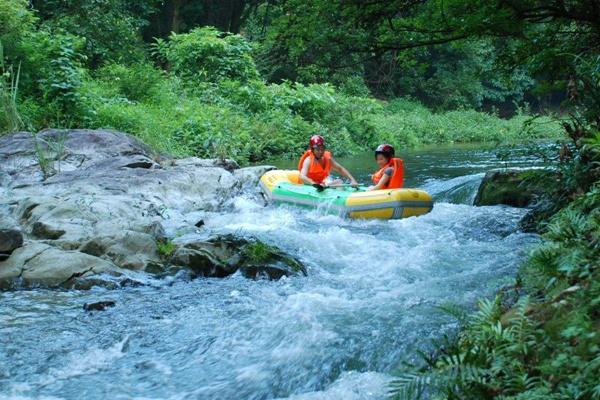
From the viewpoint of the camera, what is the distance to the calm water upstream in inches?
143

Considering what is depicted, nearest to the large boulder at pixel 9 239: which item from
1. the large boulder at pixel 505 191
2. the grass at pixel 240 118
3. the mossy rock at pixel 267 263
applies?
the mossy rock at pixel 267 263

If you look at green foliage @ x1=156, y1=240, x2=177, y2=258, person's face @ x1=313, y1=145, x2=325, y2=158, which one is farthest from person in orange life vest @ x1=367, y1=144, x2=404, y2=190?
green foliage @ x1=156, y1=240, x2=177, y2=258

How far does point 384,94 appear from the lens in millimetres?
16484

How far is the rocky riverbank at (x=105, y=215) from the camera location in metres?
5.95

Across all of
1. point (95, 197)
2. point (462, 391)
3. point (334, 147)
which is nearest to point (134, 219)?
point (95, 197)

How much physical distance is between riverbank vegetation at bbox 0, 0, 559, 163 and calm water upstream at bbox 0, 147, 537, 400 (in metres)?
2.46

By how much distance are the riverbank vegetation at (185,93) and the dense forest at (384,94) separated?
0.18 ft

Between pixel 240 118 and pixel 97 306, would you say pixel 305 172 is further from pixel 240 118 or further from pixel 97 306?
pixel 240 118

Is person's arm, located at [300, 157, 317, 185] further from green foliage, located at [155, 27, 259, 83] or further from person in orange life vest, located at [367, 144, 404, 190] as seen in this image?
green foliage, located at [155, 27, 259, 83]

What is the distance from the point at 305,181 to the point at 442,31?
4370mm

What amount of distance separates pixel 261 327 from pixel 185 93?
48.6 feet

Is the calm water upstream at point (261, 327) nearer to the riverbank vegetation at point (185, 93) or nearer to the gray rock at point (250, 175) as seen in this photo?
the riverbank vegetation at point (185, 93)

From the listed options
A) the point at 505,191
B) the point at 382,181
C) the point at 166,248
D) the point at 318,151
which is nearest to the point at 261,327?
the point at 166,248

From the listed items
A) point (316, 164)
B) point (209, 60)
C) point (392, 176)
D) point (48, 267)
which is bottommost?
point (48, 267)
